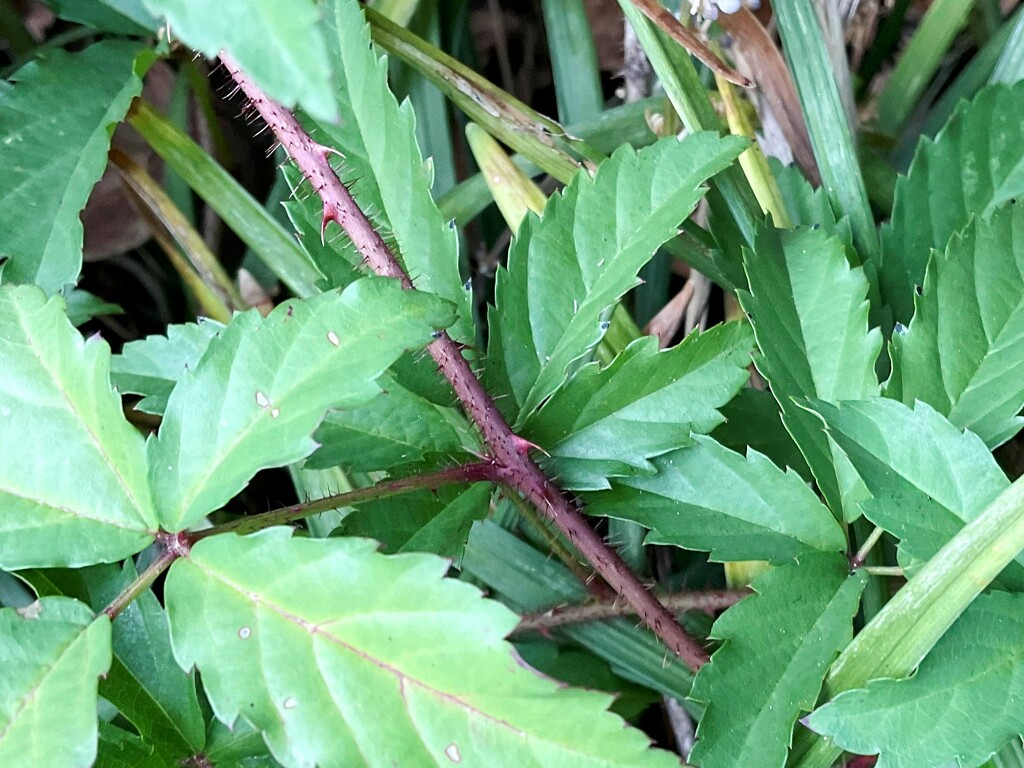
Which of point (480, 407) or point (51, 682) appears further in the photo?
point (480, 407)

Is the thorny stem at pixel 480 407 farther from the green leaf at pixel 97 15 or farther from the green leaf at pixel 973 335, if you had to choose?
the green leaf at pixel 97 15

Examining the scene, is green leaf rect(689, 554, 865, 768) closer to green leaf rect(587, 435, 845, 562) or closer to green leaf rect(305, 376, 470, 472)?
green leaf rect(587, 435, 845, 562)

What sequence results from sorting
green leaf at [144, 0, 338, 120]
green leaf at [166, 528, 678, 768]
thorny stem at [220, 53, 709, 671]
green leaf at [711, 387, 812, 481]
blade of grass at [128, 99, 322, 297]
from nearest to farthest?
green leaf at [144, 0, 338, 120] < green leaf at [166, 528, 678, 768] < thorny stem at [220, 53, 709, 671] < green leaf at [711, 387, 812, 481] < blade of grass at [128, 99, 322, 297]

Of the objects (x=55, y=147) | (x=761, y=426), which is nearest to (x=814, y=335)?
(x=761, y=426)

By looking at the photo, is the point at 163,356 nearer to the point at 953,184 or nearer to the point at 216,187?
the point at 216,187

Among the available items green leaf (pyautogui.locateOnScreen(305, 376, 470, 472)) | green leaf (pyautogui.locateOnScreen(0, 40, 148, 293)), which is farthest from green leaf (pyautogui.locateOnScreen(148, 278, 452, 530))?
green leaf (pyautogui.locateOnScreen(0, 40, 148, 293))

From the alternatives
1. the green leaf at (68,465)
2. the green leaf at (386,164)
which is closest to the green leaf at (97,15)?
the green leaf at (386,164)
